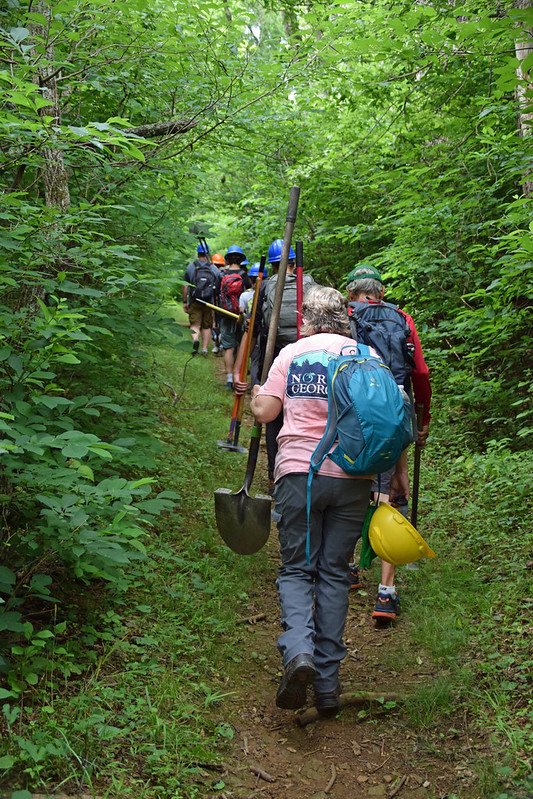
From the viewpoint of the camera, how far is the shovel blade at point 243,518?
165 inches

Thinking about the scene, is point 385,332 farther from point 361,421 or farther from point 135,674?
point 135,674

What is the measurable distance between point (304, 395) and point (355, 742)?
1786mm

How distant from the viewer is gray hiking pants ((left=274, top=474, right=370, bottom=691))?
329 cm

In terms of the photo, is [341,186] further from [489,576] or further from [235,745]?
[235,745]

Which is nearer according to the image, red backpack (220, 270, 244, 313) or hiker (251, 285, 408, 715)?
hiker (251, 285, 408, 715)

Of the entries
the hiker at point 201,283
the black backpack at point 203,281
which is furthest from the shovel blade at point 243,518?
the black backpack at point 203,281

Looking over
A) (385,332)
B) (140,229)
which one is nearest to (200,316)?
(140,229)

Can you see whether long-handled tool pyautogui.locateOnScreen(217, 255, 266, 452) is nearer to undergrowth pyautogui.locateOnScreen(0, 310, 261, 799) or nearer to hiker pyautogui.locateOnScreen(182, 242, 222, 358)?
undergrowth pyautogui.locateOnScreen(0, 310, 261, 799)

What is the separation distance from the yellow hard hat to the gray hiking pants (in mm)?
117

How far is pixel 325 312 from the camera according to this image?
3.61 meters

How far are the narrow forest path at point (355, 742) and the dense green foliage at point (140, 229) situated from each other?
3.12 feet

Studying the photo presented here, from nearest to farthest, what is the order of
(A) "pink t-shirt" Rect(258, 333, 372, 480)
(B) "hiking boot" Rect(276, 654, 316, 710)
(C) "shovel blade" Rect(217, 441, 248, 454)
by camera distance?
(B) "hiking boot" Rect(276, 654, 316, 710) → (A) "pink t-shirt" Rect(258, 333, 372, 480) → (C) "shovel blade" Rect(217, 441, 248, 454)

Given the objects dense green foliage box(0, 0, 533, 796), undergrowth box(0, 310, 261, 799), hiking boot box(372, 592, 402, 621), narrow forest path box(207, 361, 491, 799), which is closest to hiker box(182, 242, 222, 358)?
dense green foliage box(0, 0, 533, 796)

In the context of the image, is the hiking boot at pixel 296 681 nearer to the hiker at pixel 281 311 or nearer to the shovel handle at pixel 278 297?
the shovel handle at pixel 278 297
